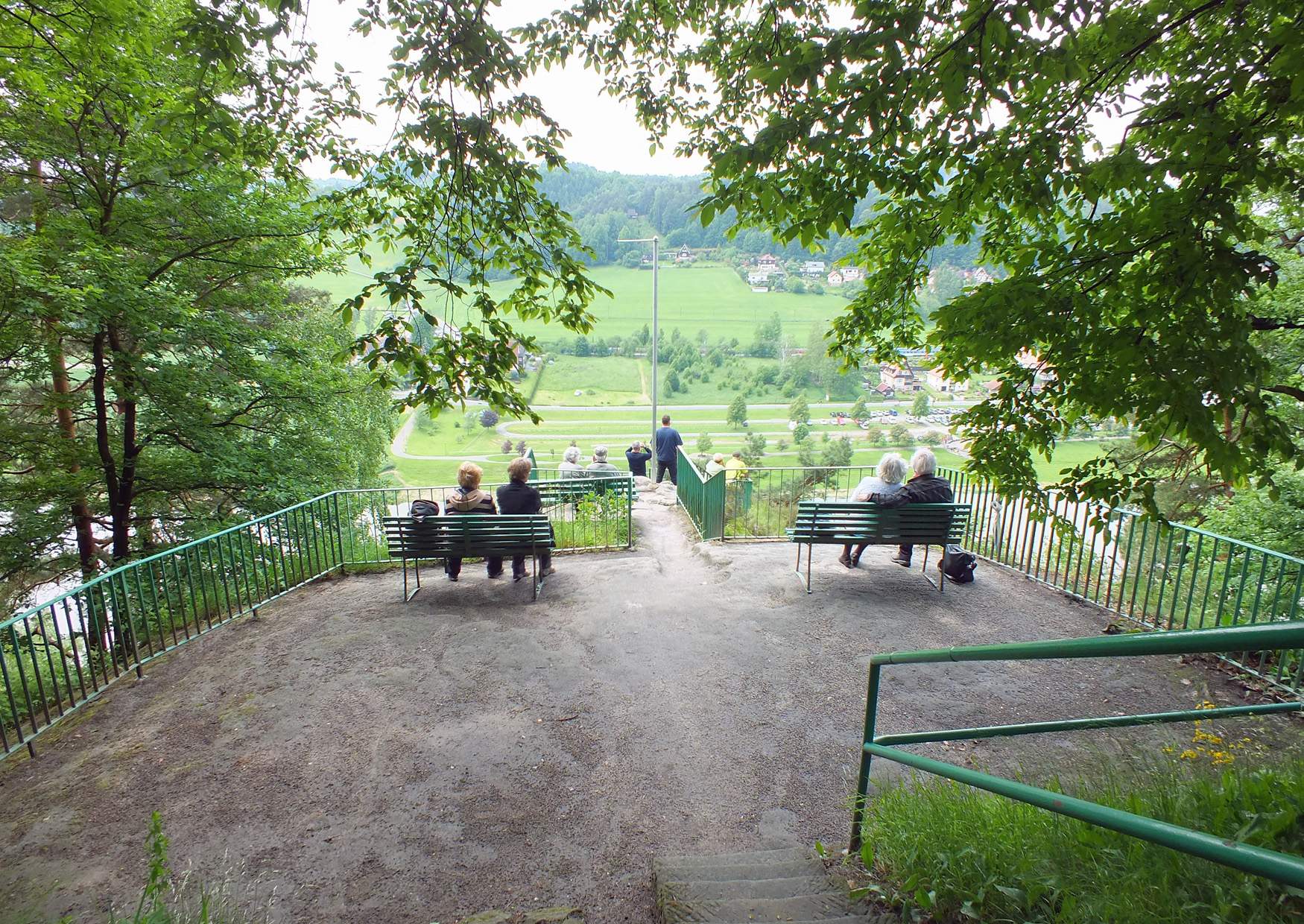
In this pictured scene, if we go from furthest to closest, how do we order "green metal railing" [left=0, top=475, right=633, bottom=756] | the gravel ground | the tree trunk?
the tree trunk → "green metal railing" [left=0, top=475, right=633, bottom=756] → the gravel ground

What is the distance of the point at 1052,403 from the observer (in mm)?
4867

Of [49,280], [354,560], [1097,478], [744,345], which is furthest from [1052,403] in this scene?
[744,345]

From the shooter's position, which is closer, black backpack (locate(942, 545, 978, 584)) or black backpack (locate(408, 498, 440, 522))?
black backpack (locate(942, 545, 978, 584))

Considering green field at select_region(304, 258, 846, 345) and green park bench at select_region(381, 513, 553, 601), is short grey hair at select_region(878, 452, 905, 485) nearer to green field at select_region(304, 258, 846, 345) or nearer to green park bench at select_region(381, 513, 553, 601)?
green park bench at select_region(381, 513, 553, 601)

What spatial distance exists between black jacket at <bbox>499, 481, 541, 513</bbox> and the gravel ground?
1075 mm

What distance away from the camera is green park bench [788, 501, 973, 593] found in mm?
6980

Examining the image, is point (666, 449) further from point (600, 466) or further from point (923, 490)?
point (923, 490)

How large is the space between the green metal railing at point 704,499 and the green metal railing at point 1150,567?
125 mm

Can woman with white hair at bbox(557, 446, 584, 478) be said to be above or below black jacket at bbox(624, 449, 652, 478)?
above

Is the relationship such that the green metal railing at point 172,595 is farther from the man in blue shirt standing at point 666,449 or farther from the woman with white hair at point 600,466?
the man in blue shirt standing at point 666,449

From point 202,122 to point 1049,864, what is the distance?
6.12m

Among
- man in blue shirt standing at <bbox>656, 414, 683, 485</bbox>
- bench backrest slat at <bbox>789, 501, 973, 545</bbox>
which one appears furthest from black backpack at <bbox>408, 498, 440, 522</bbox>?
man in blue shirt standing at <bbox>656, 414, 683, 485</bbox>

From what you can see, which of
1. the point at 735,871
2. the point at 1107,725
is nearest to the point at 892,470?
the point at 1107,725

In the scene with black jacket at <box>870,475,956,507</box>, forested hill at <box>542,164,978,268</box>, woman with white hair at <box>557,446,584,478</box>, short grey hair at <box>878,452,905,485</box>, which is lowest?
woman with white hair at <box>557,446,584,478</box>
